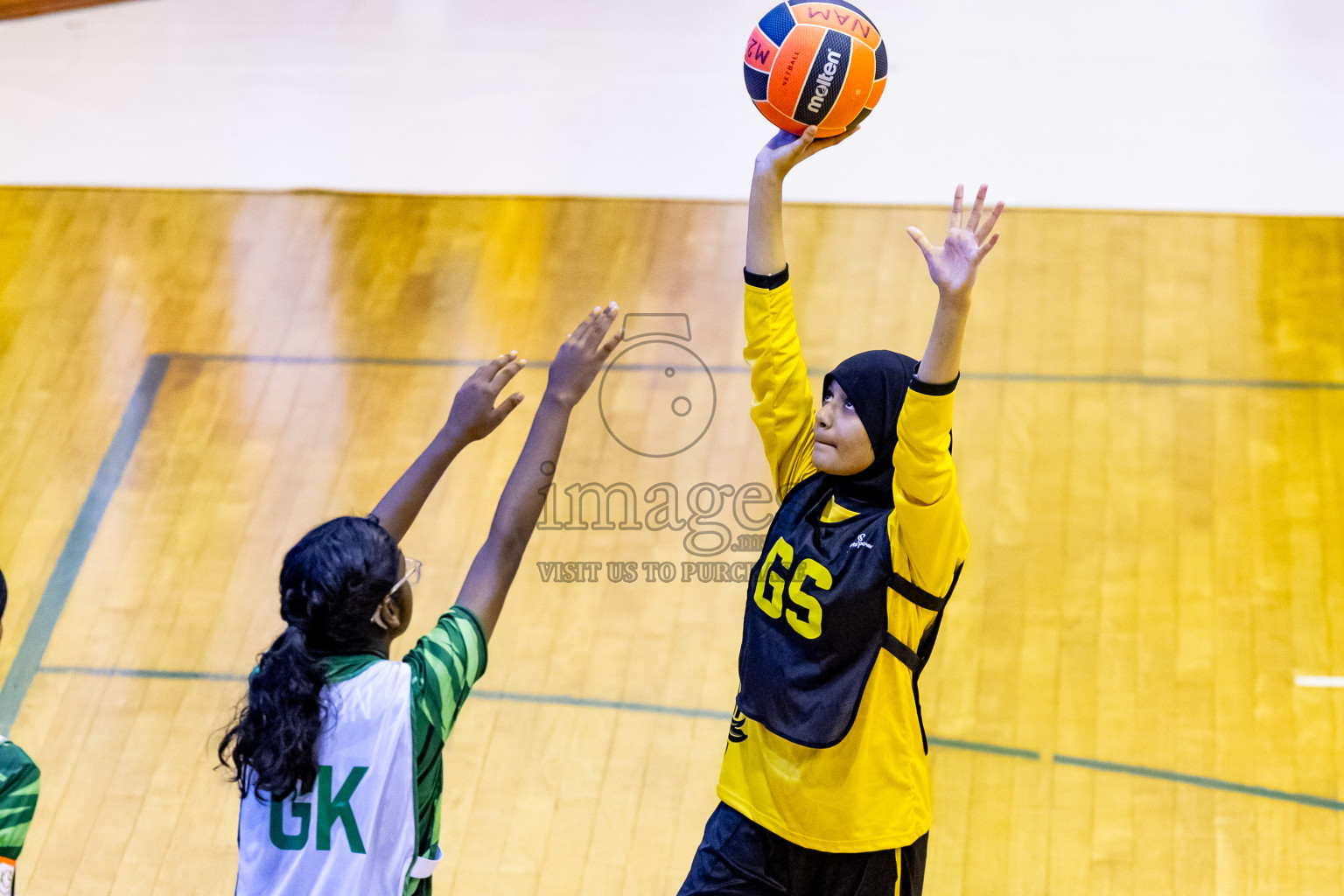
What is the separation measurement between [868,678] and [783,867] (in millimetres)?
430

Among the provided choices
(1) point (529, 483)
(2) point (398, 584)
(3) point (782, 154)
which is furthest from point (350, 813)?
(3) point (782, 154)

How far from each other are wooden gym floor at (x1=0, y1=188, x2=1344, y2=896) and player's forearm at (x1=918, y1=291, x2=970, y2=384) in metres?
2.06

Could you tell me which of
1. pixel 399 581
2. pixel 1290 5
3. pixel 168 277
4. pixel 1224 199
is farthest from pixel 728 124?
pixel 399 581

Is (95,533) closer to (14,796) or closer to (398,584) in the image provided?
(14,796)

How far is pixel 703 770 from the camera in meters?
4.04

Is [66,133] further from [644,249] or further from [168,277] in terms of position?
[644,249]

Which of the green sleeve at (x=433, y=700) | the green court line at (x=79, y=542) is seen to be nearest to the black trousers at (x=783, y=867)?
the green sleeve at (x=433, y=700)

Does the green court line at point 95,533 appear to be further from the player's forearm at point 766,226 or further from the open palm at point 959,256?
the open palm at point 959,256

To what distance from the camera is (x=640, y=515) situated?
4.74 m

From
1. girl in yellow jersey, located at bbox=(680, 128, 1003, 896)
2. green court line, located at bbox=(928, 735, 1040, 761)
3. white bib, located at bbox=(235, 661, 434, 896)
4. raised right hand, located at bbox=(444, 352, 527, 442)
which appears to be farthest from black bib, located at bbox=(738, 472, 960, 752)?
green court line, located at bbox=(928, 735, 1040, 761)

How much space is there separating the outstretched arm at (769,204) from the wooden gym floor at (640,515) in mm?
1955

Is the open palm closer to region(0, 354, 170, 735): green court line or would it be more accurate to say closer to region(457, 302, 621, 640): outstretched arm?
region(457, 302, 621, 640): outstretched arm

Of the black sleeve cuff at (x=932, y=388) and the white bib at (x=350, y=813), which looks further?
the black sleeve cuff at (x=932, y=388)

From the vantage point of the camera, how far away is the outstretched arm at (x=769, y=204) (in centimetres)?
256
